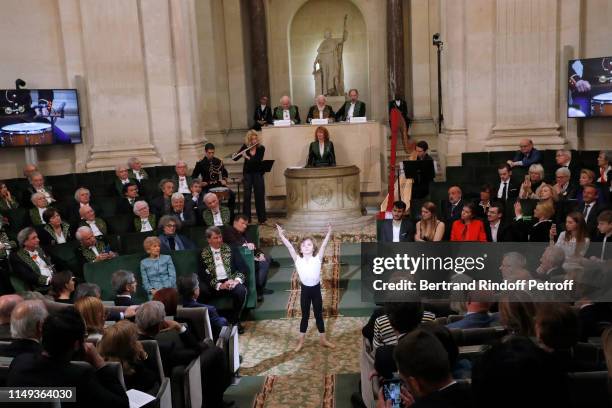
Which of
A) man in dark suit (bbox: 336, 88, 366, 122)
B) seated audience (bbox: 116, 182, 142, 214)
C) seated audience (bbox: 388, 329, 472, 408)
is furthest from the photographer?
man in dark suit (bbox: 336, 88, 366, 122)

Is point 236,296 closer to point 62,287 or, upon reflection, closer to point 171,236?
point 171,236

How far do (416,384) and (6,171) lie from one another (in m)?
10.5

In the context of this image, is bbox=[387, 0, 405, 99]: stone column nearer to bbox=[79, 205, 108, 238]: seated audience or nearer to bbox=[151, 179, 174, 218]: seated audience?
bbox=[151, 179, 174, 218]: seated audience

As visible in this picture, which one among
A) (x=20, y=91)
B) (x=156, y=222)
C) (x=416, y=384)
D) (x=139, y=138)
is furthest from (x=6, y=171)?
(x=416, y=384)

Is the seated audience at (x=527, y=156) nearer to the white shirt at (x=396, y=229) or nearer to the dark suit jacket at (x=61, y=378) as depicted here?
the white shirt at (x=396, y=229)

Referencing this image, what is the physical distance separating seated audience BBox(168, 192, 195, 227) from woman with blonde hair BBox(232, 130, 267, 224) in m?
1.59


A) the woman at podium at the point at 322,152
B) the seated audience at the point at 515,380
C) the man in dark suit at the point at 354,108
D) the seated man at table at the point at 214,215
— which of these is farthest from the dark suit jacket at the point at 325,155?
the seated audience at the point at 515,380

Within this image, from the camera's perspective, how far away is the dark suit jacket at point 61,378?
10.6 feet

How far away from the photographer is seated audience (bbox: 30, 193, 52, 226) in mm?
8578

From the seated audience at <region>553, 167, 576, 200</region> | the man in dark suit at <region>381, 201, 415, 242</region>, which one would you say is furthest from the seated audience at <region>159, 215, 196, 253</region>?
the seated audience at <region>553, 167, 576, 200</region>

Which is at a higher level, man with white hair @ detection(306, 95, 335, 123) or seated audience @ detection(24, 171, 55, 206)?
man with white hair @ detection(306, 95, 335, 123)

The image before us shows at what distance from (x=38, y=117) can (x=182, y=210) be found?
394 centimetres

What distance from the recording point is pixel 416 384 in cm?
257

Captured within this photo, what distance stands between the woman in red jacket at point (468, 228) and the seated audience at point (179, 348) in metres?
3.08
